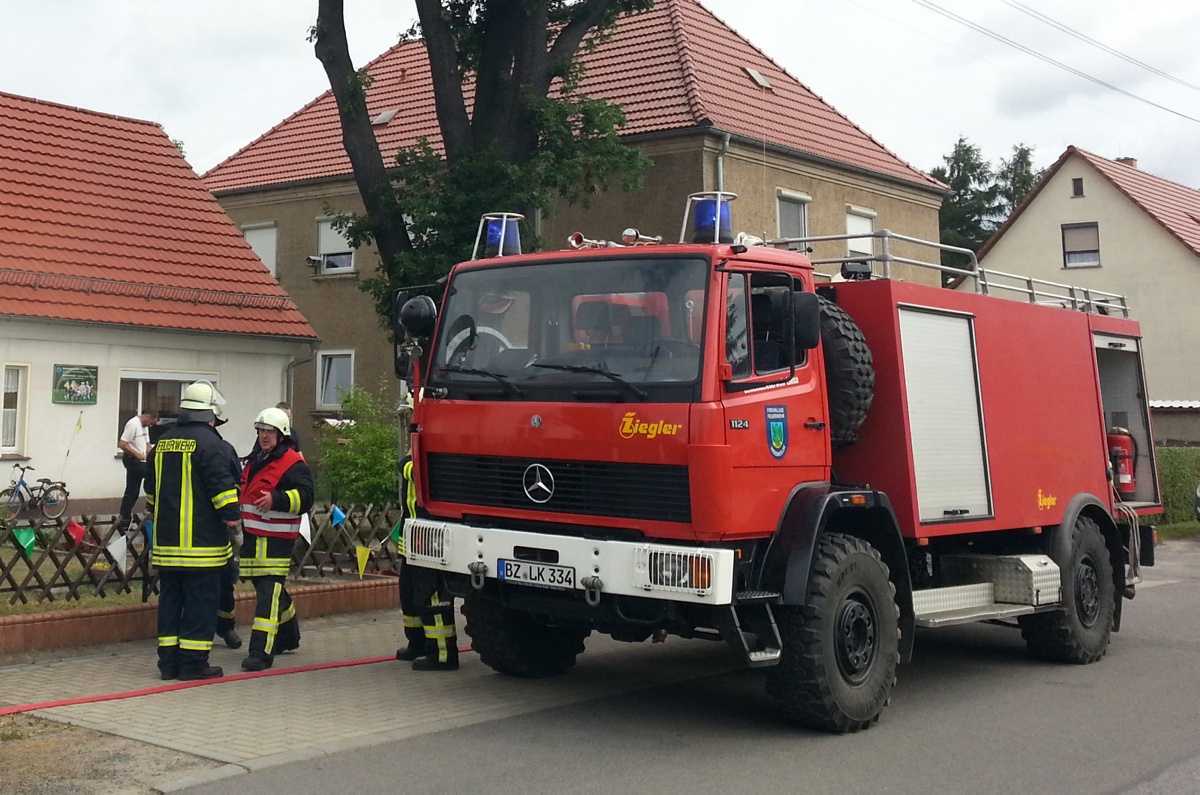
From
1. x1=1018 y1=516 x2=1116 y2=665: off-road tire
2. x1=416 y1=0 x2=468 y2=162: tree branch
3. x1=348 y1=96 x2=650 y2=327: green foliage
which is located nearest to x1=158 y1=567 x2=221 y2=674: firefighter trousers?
x1=1018 y1=516 x2=1116 y2=665: off-road tire

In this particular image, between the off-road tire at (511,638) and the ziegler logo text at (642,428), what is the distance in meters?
2.02

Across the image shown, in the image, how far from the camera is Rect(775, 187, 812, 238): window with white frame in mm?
23531

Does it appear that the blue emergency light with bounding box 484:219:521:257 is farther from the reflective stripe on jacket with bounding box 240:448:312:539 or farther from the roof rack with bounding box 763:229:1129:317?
the reflective stripe on jacket with bounding box 240:448:312:539

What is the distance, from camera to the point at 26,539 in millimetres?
9930

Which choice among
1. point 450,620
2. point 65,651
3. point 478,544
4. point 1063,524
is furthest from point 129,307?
point 1063,524

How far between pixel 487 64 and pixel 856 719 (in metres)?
10.8

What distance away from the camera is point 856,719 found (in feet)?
24.2

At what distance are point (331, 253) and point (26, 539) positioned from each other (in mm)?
17713

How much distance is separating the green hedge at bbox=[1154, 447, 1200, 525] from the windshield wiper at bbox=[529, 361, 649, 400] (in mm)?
18096

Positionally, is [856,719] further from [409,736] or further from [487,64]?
[487,64]

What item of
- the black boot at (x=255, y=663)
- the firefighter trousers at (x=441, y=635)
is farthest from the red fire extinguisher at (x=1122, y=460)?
the black boot at (x=255, y=663)

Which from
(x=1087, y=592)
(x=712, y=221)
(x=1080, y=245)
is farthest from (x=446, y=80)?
(x=1080, y=245)

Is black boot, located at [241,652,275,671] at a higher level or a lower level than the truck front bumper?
lower

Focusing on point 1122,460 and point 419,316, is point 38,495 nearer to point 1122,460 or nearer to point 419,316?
point 419,316
